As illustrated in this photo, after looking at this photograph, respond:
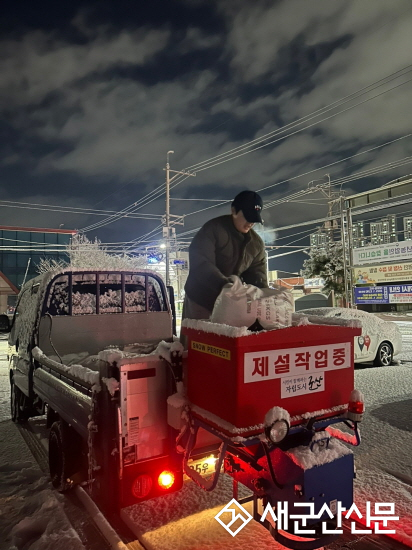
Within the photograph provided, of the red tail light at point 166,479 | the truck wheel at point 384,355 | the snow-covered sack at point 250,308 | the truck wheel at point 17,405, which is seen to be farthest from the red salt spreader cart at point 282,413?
the truck wheel at point 384,355

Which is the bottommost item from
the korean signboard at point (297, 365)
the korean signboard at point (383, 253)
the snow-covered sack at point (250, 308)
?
the korean signboard at point (297, 365)

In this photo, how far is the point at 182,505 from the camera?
138 inches

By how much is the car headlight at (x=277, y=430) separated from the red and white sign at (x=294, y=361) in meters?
0.26

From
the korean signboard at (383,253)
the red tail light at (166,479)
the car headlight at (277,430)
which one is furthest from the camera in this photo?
the korean signboard at (383,253)

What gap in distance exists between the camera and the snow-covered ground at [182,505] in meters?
2.94

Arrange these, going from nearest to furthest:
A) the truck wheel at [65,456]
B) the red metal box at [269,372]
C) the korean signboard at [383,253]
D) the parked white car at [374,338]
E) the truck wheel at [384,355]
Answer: the red metal box at [269,372]
the truck wheel at [65,456]
the parked white car at [374,338]
the truck wheel at [384,355]
the korean signboard at [383,253]

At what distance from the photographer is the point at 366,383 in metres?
7.88

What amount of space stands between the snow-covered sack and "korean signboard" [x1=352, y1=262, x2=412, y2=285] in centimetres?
1581

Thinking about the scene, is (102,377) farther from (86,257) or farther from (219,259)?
(86,257)

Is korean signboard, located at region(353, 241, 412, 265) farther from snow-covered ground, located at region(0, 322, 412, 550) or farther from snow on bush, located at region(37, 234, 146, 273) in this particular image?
snow on bush, located at region(37, 234, 146, 273)

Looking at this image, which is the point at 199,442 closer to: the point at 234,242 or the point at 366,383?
the point at 234,242

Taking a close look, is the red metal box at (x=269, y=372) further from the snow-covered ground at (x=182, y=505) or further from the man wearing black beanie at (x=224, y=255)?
the snow-covered ground at (x=182, y=505)

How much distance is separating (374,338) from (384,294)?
28.4 ft

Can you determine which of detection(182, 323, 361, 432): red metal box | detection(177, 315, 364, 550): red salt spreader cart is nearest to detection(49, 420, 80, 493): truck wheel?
detection(177, 315, 364, 550): red salt spreader cart
